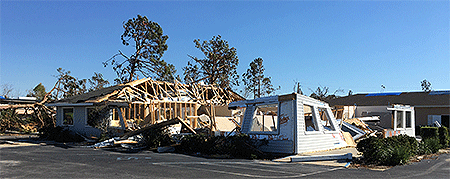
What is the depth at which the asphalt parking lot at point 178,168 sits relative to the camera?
32.0 ft

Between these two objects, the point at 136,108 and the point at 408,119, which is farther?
the point at 408,119

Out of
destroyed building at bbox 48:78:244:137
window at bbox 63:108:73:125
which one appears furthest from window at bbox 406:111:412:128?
window at bbox 63:108:73:125

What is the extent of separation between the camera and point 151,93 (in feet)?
82.7

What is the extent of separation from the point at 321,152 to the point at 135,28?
25759 millimetres

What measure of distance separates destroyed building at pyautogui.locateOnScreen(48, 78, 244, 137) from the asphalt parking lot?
694 centimetres

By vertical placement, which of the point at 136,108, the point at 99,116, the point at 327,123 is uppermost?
the point at 136,108

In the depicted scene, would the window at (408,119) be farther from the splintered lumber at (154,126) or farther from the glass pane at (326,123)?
the splintered lumber at (154,126)

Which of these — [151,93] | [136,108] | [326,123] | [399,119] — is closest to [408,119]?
[399,119]

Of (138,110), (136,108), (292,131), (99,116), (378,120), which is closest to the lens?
Result: (292,131)

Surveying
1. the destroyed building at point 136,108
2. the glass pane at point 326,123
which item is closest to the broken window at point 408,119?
the glass pane at point 326,123

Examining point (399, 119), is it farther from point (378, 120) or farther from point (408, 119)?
point (378, 120)

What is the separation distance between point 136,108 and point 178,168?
12.2 meters

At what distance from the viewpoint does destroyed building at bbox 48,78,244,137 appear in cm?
2092

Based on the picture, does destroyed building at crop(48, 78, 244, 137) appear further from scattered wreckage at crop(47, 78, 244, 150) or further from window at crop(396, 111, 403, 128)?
window at crop(396, 111, 403, 128)
